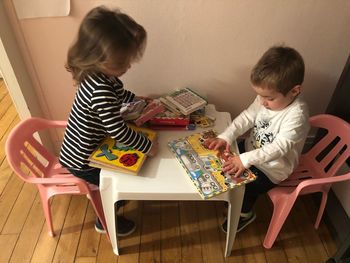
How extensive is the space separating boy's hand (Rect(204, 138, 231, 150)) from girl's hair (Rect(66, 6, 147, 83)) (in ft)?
1.35

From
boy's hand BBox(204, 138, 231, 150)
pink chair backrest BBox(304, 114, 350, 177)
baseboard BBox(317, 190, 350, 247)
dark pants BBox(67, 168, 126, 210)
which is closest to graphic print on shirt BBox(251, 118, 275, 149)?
boy's hand BBox(204, 138, 231, 150)

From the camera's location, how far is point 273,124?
1.10 metres

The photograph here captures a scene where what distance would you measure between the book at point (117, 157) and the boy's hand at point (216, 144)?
0.80 ft

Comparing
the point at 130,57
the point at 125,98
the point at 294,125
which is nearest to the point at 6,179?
the point at 125,98

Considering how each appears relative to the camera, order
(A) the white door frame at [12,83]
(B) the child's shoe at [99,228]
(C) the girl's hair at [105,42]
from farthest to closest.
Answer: (B) the child's shoe at [99,228], (A) the white door frame at [12,83], (C) the girl's hair at [105,42]

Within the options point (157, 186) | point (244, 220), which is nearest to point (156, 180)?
point (157, 186)

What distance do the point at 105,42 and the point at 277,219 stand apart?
91cm

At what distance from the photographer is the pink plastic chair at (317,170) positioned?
1148 mm

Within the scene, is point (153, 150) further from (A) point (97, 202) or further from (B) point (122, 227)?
(B) point (122, 227)

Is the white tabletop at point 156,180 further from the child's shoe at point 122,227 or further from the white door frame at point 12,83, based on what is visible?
the white door frame at point 12,83

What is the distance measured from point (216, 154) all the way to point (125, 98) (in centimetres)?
43

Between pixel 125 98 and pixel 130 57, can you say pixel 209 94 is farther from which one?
pixel 130 57

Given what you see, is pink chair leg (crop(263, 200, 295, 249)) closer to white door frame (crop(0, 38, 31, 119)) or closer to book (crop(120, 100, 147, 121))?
book (crop(120, 100, 147, 121))

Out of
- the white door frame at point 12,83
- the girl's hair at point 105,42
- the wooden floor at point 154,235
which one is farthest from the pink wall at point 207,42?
the wooden floor at point 154,235
